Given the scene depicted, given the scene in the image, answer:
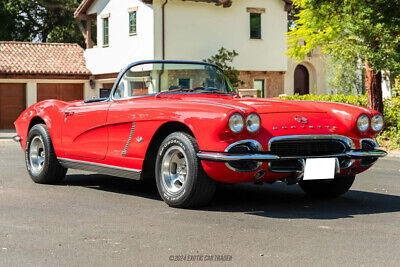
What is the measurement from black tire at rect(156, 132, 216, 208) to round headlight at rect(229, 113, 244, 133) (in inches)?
17.3

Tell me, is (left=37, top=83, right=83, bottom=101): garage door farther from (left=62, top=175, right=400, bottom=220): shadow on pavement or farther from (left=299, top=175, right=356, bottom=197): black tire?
(left=299, top=175, right=356, bottom=197): black tire

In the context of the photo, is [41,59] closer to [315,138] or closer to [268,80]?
[268,80]

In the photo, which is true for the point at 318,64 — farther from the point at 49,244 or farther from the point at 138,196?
the point at 49,244

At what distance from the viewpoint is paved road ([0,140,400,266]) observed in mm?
4723

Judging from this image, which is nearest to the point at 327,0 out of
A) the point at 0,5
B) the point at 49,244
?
the point at 49,244

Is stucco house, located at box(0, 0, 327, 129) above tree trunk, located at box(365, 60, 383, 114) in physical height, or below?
above

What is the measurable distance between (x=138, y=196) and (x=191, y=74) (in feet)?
5.24

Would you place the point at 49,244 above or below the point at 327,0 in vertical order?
below

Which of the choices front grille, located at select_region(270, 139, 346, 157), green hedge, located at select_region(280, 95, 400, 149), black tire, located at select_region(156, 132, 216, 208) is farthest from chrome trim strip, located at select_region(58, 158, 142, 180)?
green hedge, located at select_region(280, 95, 400, 149)

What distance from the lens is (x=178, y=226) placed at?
19.1ft

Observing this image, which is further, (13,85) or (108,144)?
(13,85)

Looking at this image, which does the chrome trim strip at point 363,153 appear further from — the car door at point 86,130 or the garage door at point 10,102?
the garage door at point 10,102

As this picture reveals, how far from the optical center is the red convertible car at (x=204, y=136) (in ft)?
20.7

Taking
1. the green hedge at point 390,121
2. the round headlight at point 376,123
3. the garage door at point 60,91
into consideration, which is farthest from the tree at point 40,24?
the round headlight at point 376,123
